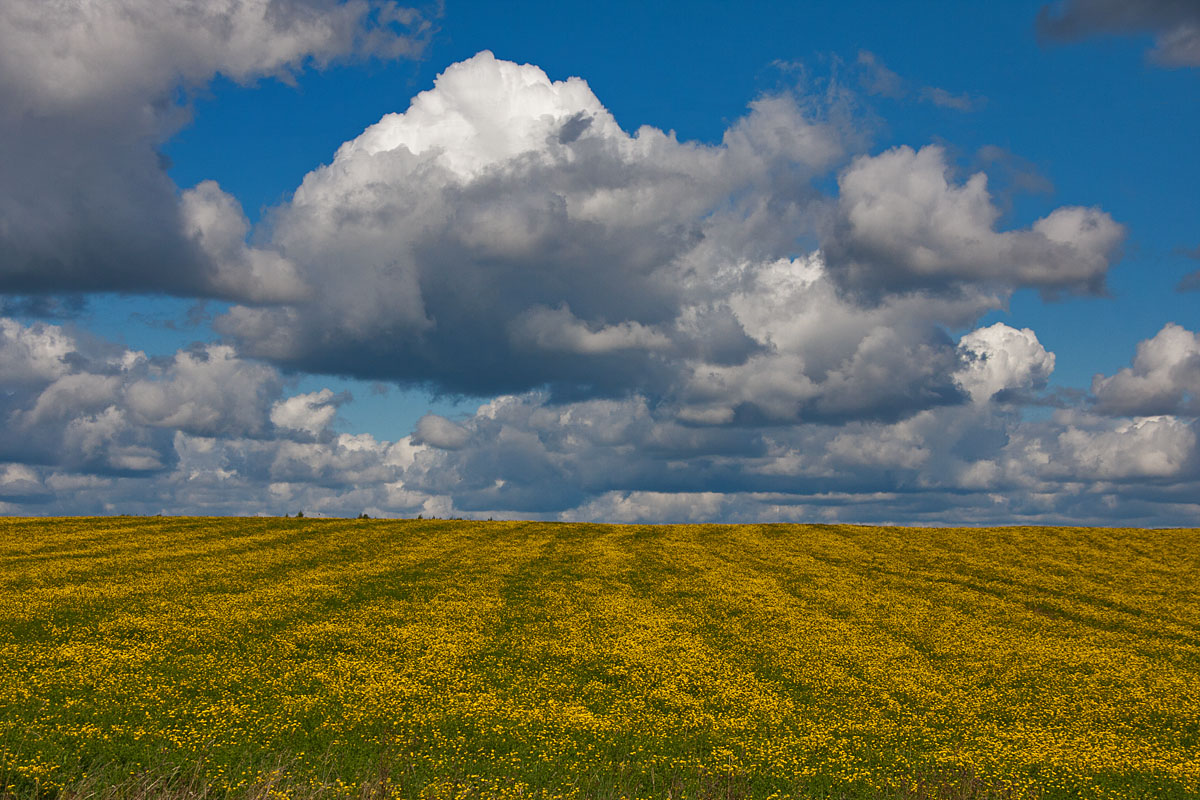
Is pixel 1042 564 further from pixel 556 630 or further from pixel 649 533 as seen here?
pixel 556 630

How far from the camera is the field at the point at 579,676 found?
22203 millimetres

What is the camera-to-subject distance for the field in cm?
2220

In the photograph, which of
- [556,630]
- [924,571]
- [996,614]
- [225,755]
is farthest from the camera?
[924,571]

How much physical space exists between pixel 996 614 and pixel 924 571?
1178 cm

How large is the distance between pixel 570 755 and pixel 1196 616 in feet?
128

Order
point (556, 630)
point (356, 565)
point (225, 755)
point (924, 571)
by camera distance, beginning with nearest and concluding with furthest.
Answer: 1. point (225, 755)
2. point (556, 630)
3. point (356, 565)
4. point (924, 571)

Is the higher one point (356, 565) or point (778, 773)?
point (356, 565)

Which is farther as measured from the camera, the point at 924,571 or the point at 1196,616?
the point at 924,571

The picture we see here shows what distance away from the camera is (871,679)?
31453mm

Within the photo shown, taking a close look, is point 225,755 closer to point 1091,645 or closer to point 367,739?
point 367,739

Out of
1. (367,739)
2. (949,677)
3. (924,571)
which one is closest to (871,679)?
(949,677)

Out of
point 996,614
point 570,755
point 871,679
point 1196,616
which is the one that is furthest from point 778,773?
point 1196,616

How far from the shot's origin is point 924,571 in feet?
180

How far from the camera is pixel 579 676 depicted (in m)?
30.2
